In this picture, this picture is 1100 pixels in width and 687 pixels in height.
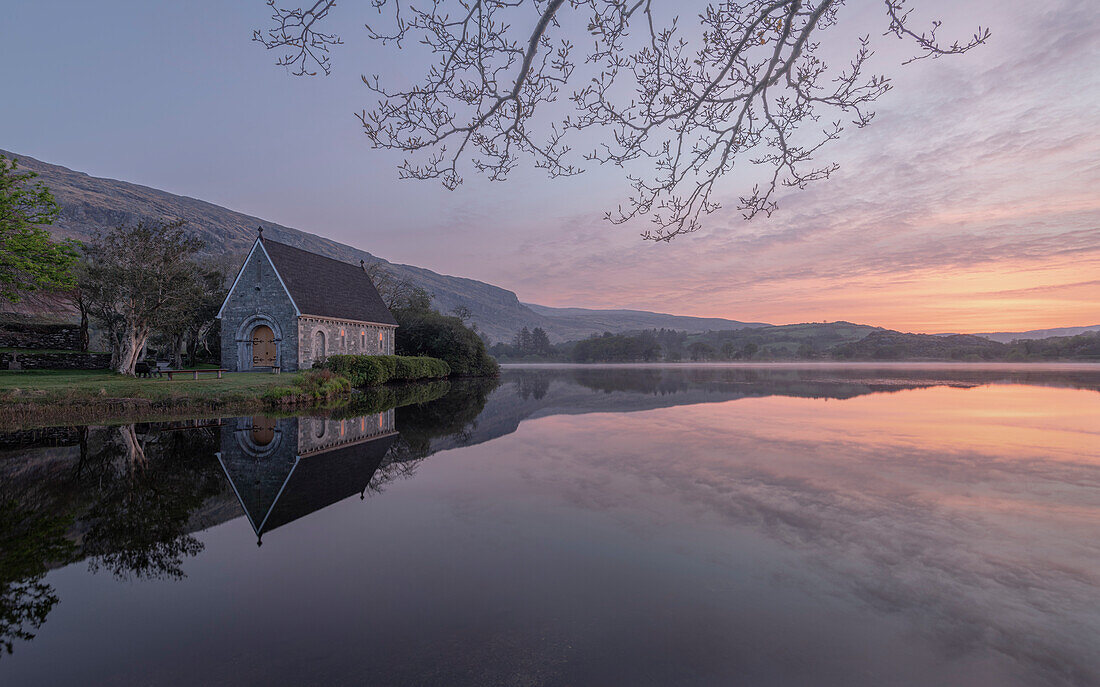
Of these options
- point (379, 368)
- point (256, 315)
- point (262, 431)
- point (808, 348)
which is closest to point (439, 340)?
point (379, 368)

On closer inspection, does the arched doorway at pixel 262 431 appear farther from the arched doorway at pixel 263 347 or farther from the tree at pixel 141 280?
the arched doorway at pixel 263 347

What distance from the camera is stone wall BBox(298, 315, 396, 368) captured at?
Answer: 89.8ft

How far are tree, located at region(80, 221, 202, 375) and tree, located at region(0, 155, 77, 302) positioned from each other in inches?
98.6

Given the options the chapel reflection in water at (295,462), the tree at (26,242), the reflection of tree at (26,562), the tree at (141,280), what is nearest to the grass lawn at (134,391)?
the chapel reflection in water at (295,462)

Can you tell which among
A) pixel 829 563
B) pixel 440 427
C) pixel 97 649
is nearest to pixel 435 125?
pixel 97 649

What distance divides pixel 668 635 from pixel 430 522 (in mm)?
3686

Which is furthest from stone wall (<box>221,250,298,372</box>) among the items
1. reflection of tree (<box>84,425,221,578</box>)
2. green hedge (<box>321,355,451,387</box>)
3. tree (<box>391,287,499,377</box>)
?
reflection of tree (<box>84,425,221,578</box>)

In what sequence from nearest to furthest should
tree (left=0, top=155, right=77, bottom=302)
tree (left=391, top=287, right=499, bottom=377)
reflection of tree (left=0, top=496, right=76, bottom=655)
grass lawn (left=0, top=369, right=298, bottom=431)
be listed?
reflection of tree (left=0, top=496, right=76, bottom=655) → grass lawn (left=0, top=369, right=298, bottom=431) → tree (left=0, top=155, right=77, bottom=302) → tree (left=391, top=287, right=499, bottom=377)

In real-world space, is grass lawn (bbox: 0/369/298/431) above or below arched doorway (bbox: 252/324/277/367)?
below

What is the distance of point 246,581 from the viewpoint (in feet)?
14.4

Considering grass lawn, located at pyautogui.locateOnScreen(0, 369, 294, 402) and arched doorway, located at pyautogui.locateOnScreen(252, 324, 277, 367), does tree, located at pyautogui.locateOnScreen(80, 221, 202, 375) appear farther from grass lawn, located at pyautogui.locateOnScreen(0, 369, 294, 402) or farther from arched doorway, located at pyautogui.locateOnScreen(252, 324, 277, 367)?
grass lawn, located at pyautogui.locateOnScreen(0, 369, 294, 402)

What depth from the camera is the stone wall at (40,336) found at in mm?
27609

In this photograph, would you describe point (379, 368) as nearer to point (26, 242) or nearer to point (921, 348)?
point (26, 242)

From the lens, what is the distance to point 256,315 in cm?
2759
